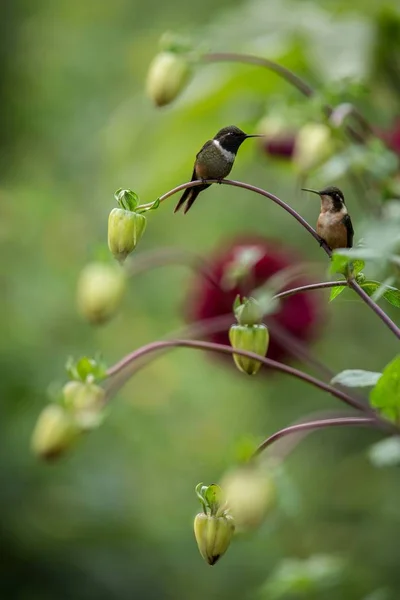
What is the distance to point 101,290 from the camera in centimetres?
71

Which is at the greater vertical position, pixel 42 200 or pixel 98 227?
pixel 98 227

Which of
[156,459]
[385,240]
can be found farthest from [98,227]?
[385,240]

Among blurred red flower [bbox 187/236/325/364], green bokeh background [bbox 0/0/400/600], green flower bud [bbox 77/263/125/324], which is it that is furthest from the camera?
green bokeh background [bbox 0/0/400/600]

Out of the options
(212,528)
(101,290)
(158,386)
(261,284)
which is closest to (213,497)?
(212,528)

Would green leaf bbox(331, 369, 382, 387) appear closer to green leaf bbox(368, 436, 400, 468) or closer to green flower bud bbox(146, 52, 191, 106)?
green leaf bbox(368, 436, 400, 468)

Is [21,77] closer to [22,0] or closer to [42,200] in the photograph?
[22,0]

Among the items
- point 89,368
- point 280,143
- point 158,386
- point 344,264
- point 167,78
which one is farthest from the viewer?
point 158,386

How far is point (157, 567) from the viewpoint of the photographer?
156cm

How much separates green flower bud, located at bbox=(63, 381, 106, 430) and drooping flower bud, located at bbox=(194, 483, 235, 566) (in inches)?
5.0

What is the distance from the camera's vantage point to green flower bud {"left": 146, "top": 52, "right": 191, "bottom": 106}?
2.18 feet

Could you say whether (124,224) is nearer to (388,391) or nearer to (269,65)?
(388,391)

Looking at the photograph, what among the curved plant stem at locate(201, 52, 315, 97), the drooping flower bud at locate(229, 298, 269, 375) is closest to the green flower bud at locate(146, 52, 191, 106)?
the curved plant stem at locate(201, 52, 315, 97)

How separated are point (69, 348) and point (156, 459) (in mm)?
333

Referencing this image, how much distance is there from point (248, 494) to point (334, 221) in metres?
0.20
